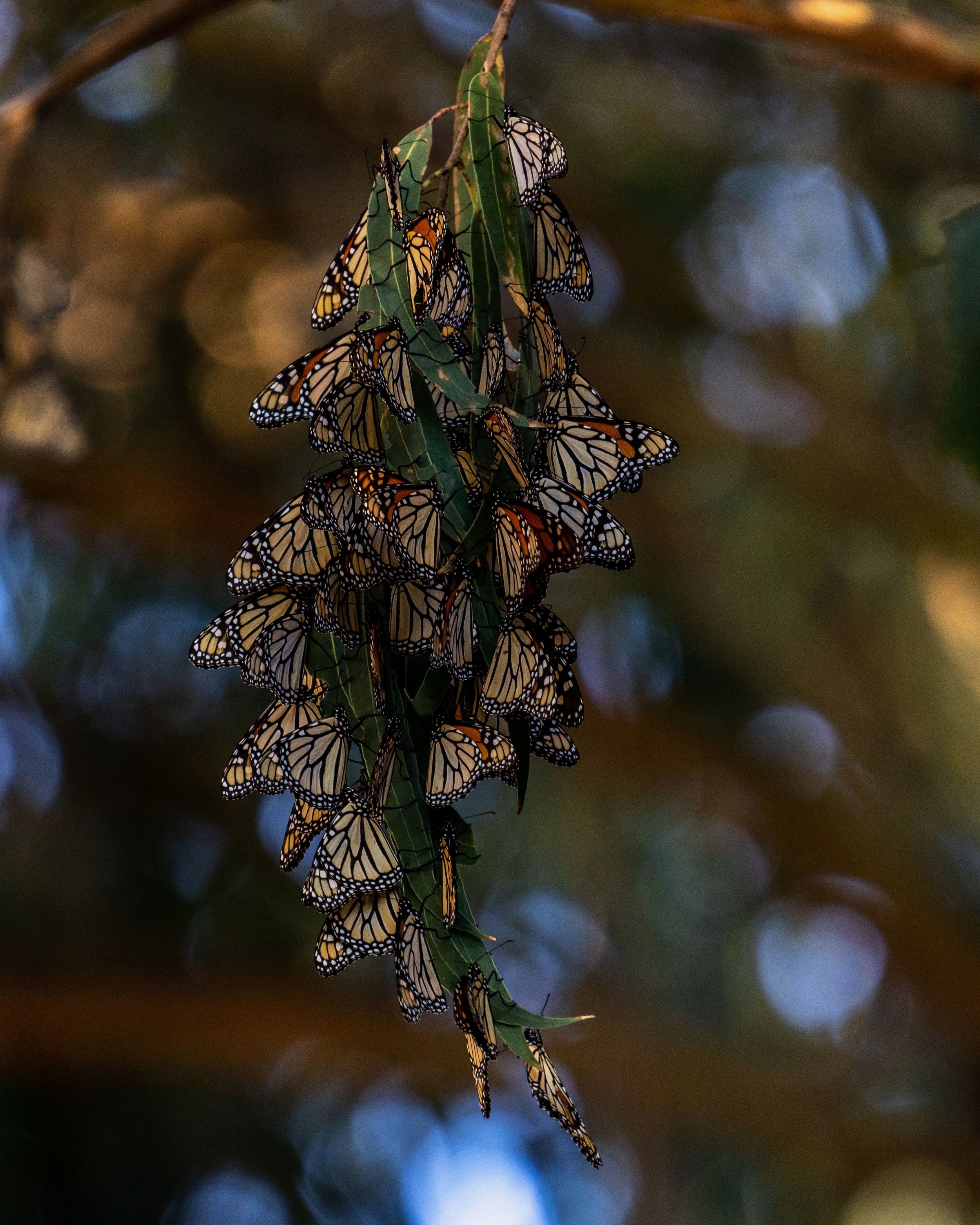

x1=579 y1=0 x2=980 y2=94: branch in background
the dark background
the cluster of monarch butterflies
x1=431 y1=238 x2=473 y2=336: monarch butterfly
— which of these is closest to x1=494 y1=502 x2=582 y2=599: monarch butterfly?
the cluster of monarch butterflies

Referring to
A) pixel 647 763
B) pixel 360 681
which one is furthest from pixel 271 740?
pixel 647 763

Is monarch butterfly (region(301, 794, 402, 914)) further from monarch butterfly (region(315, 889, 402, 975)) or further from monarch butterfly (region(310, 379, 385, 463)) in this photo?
monarch butterfly (region(310, 379, 385, 463))

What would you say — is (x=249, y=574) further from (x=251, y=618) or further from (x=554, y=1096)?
(x=554, y=1096)

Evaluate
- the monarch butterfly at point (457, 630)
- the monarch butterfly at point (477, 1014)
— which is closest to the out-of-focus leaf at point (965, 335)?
the monarch butterfly at point (457, 630)

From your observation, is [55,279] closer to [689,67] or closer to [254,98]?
[254,98]

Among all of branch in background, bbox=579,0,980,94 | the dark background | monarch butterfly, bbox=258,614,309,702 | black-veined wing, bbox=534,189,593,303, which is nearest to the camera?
monarch butterfly, bbox=258,614,309,702

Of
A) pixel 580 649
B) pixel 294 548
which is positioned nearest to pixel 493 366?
pixel 294 548
